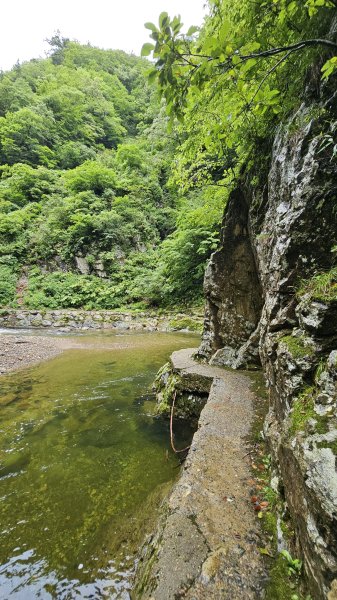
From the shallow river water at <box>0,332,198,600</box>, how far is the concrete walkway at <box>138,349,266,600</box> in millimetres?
675

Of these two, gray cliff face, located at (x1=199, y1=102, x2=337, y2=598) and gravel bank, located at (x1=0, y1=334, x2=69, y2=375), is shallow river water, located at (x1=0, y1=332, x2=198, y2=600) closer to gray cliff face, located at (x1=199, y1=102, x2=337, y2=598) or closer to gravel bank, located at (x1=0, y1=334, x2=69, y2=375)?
gray cliff face, located at (x1=199, y1=102, x2=337, y2=598)

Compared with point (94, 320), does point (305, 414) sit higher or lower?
higher

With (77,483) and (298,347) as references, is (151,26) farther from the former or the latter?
(77,483)

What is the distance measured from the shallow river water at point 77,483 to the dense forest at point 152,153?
→ 137 inches

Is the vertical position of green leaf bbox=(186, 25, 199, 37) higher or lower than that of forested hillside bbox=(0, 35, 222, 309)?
lower

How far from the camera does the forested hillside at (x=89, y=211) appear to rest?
58.5 feet

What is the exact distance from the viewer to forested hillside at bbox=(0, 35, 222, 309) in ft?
58.5

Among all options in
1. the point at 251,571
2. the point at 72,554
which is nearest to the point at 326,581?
the point at 251,571

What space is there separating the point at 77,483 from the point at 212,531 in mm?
2093

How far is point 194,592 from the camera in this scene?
5.07 ft

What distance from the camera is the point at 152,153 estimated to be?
932 inches

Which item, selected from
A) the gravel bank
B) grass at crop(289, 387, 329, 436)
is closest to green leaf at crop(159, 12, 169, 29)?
grass at crop(289, 387, 329, 436)

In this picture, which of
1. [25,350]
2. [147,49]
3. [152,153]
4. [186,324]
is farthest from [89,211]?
[147,49]

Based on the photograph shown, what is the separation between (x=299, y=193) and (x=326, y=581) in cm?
298
